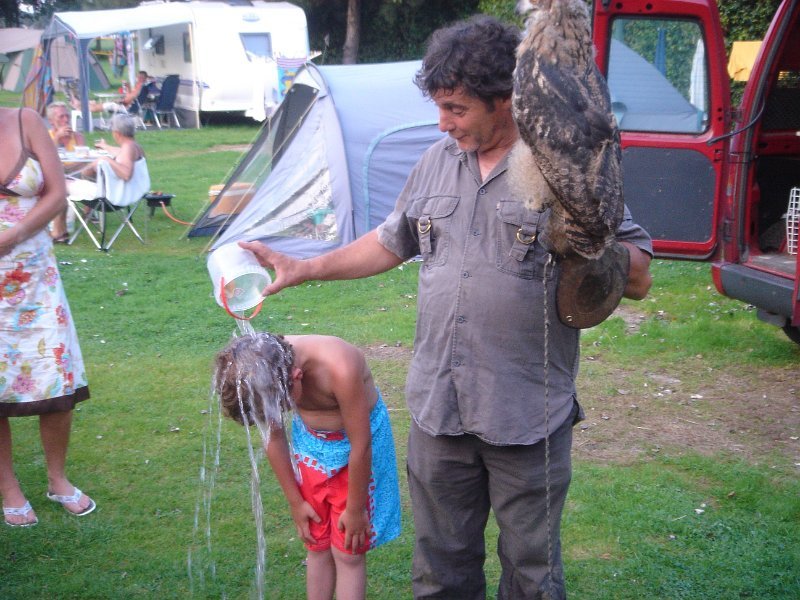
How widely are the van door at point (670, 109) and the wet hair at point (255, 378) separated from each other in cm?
334

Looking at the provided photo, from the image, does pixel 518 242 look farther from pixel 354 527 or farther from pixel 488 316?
pixel 354 527


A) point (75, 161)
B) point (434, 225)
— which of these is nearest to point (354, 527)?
point (434, 225)

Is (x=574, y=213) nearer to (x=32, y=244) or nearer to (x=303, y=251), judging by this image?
(x=32, y=244)

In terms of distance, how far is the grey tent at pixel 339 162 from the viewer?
8.42 meters

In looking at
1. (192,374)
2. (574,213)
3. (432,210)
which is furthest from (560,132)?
(192,374)

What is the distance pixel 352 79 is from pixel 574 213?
737 cm

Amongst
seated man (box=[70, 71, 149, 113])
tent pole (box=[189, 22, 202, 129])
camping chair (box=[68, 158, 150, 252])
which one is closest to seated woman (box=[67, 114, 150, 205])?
camping chair (box=[68, 158, 150, 252])

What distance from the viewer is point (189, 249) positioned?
31.0 ft

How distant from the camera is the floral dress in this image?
3570 mm

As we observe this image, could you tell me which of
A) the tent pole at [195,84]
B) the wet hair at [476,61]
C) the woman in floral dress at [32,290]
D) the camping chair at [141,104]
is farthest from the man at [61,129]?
the camping chair at [141,104]

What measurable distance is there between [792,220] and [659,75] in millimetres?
1290

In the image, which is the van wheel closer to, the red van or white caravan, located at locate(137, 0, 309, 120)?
the red van

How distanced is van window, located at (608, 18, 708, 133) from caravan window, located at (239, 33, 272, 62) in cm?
1746

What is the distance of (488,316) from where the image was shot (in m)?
2.32
